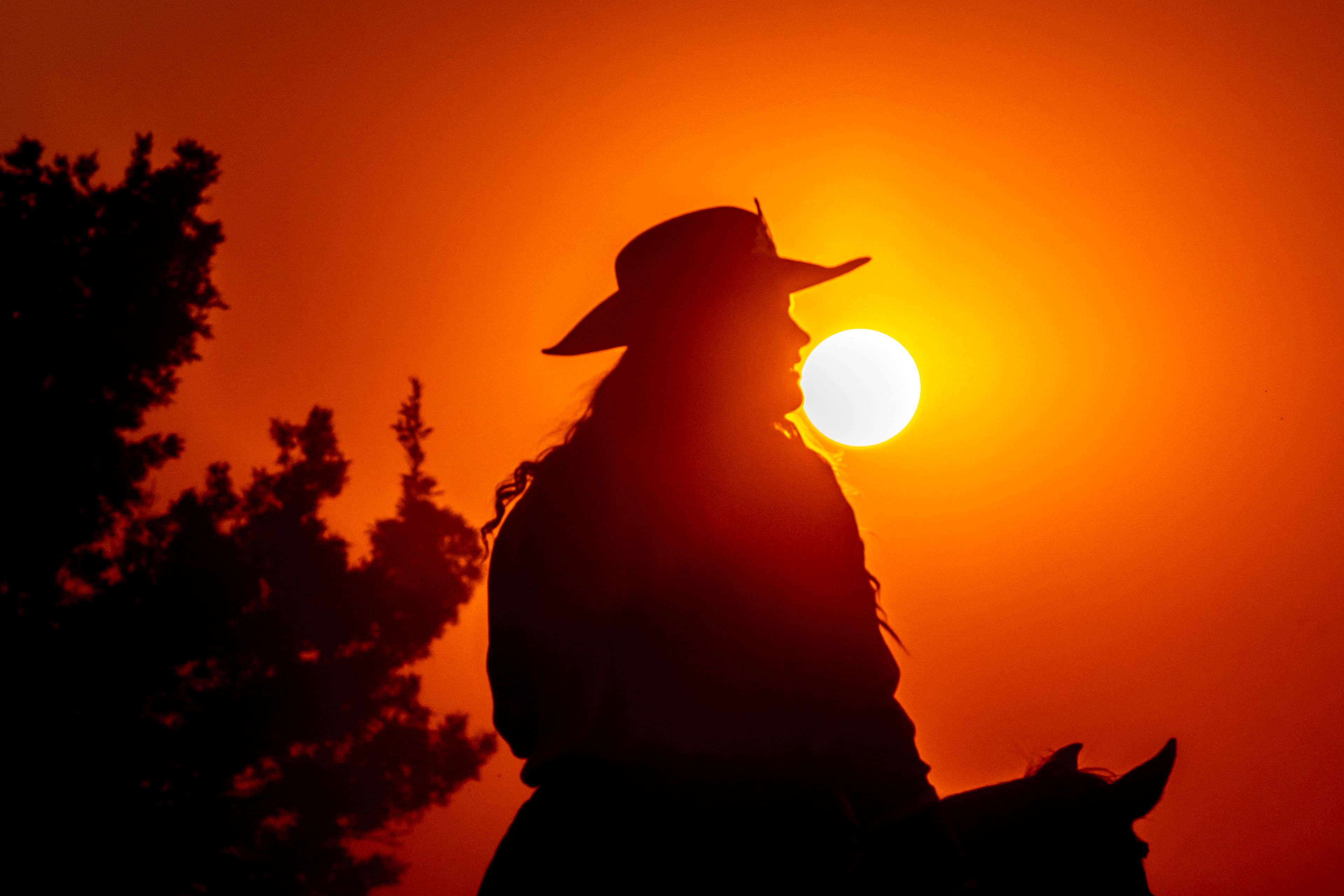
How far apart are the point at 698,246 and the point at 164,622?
840 centimetres

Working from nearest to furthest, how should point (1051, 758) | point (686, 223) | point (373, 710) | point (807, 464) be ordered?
point (807, 464), point (1051, 758), point (686, 223), point (373, 710)

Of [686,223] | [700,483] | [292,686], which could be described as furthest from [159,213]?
[700,483]

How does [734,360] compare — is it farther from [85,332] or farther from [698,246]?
[85,332]

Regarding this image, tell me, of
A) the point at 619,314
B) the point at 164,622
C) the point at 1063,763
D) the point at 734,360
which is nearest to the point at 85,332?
the point at 164,622

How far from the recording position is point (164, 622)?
797 centimetres

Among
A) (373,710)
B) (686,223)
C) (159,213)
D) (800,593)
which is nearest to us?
(800,593)

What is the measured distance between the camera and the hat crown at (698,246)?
2.06 metres

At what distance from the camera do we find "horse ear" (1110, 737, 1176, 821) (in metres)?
1.62

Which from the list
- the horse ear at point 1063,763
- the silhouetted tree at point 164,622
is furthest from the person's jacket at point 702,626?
the silhouetted tree at point 164,622

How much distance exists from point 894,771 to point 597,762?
54cm

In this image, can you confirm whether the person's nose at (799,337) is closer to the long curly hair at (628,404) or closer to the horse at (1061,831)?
the long curly hair at (628,404)

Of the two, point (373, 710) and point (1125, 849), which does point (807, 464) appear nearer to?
point (1125, 849)

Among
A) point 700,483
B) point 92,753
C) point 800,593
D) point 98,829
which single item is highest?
point 92,753

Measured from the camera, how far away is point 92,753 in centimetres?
732
